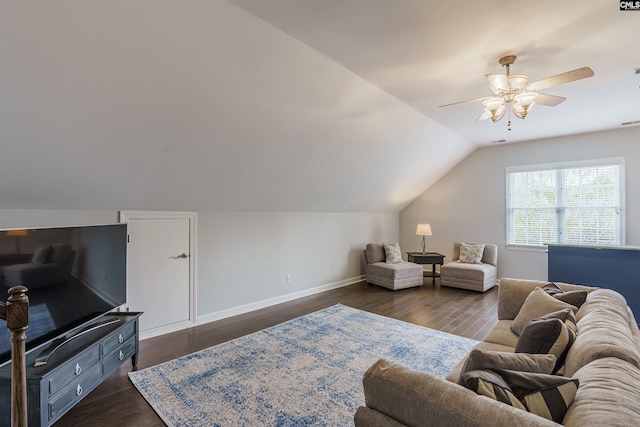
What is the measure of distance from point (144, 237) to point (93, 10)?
7.84 feet

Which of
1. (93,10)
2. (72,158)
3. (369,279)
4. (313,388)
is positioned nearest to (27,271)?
(72,158)

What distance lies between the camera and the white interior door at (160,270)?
11.4 feet

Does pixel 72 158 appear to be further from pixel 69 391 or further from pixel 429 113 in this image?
pixel 429 113

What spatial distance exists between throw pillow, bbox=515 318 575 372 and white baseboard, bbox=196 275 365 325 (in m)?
3.60

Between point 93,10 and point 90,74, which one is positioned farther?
point 90,74

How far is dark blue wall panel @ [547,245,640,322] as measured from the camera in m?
3.80

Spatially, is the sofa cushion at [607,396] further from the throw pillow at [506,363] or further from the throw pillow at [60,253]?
the throw pillow at [60,253]

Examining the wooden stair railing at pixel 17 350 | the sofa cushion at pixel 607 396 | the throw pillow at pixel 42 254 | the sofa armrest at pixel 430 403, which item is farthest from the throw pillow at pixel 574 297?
the throw pillow at pixel 42 254

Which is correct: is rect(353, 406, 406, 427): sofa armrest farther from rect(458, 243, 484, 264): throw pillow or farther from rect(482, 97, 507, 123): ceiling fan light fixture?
rect(458, 243, 484, 264): throw pillow

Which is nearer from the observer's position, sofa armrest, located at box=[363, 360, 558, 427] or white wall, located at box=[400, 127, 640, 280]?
sofa armrest, located at box=[363, 360, 558, 427]

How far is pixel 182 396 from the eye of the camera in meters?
2.35

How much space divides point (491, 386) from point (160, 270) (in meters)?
3.63

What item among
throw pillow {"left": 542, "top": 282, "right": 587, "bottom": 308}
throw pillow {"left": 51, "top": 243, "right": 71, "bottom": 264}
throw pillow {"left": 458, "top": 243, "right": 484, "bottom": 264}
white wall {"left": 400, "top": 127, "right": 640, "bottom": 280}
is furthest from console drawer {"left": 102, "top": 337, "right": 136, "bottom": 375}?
white wall {"left": 400, "top": 127, "right": 640, "bottom": 280}

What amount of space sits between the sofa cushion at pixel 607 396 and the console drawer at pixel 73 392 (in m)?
2.58
